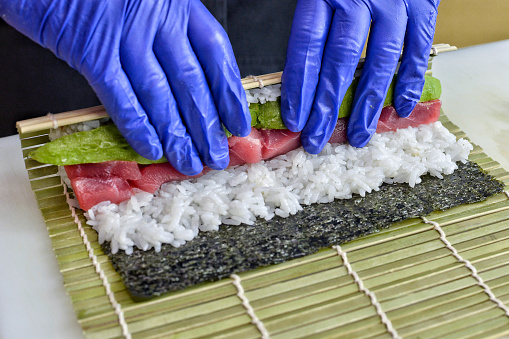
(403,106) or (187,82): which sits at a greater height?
(187,82)

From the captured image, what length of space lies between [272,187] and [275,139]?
25 cm

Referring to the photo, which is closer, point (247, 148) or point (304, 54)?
point (304, 54)

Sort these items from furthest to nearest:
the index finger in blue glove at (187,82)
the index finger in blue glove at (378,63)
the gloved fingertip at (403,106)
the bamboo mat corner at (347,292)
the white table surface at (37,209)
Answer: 1. the gloved fingertip at (403,106)
2. the index finger in blue glove at (378,63)
3. the index finger in blue glove at (187,82)
4. the white table surface at (37,209)
5. the bamboo mat corner at (347,292)

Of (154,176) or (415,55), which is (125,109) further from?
(415,55)

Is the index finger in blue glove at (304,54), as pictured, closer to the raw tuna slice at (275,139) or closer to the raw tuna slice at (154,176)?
the raw tuna slice at (275,139)

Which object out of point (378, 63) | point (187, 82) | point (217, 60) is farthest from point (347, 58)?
point (187, 82)

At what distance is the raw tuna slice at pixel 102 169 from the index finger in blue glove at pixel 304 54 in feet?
2.33

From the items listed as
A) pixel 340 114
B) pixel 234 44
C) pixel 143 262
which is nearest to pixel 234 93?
pixel 340 114

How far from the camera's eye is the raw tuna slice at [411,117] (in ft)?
7.91

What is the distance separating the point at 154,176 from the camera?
209 centimetres

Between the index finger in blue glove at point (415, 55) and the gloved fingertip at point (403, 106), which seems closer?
the index finger in blue glove at point (415, 55)

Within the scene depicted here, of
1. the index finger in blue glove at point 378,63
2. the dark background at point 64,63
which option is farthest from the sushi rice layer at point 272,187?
the dark background at point 64,63

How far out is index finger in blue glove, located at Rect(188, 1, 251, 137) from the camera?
6.10 ft

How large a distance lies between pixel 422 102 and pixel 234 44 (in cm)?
128
